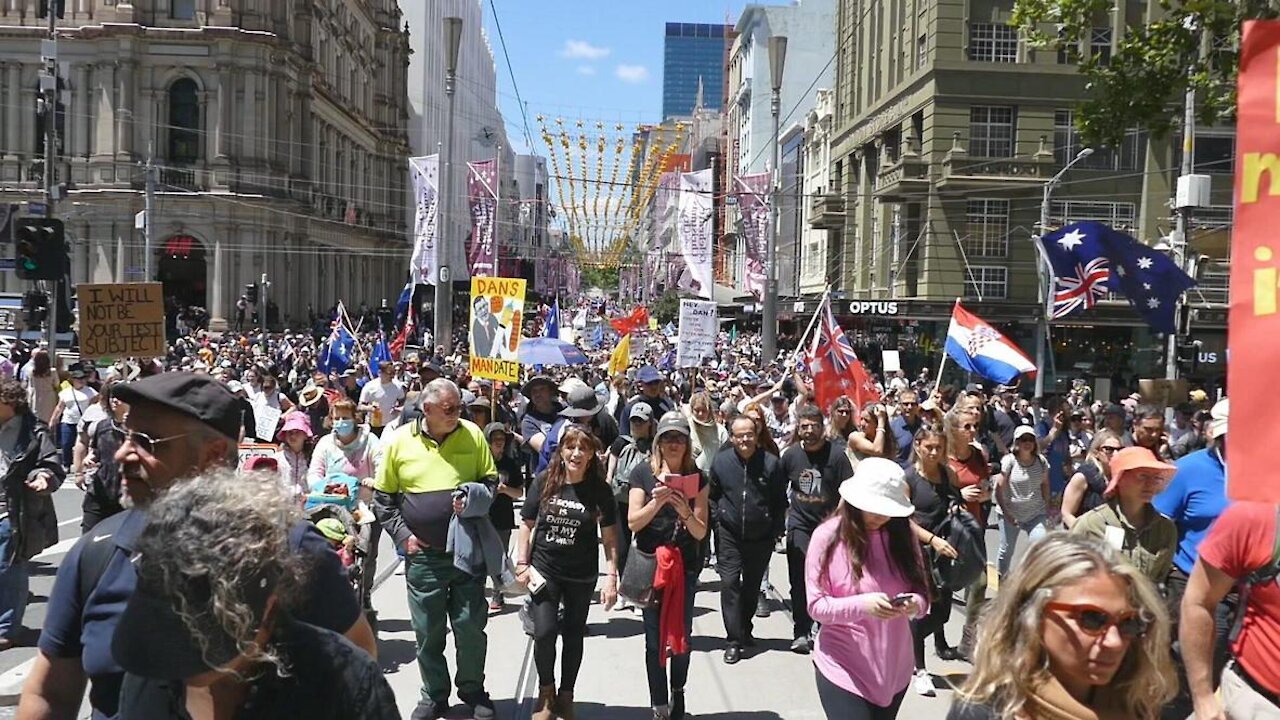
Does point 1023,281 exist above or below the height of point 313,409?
above

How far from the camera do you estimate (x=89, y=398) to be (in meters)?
16.2

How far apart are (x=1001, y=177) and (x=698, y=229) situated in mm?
15185

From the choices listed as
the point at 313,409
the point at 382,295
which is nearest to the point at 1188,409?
the point at 313,409

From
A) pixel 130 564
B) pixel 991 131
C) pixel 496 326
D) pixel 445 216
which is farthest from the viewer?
pixel 991 131

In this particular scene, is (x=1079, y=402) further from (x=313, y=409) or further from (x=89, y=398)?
(x=89, y=398)

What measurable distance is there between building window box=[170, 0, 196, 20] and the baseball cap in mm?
53045

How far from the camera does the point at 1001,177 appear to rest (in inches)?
1495

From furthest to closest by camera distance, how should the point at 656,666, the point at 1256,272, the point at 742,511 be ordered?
the point at 742,511
the point at 656,666
the point at 1256,272

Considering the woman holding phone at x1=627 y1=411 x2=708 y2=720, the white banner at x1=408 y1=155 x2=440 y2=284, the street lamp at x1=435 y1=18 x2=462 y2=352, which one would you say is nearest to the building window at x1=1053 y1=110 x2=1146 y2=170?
the street lamp at x1=435 y1=18 x2=462 y2=352

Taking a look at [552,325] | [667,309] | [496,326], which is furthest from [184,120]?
[496,326]

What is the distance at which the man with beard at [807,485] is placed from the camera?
8.55m

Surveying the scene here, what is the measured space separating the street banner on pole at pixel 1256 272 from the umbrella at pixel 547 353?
18.4 m

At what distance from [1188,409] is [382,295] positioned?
6876 cm

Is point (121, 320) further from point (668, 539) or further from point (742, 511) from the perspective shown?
point (668, 539)
